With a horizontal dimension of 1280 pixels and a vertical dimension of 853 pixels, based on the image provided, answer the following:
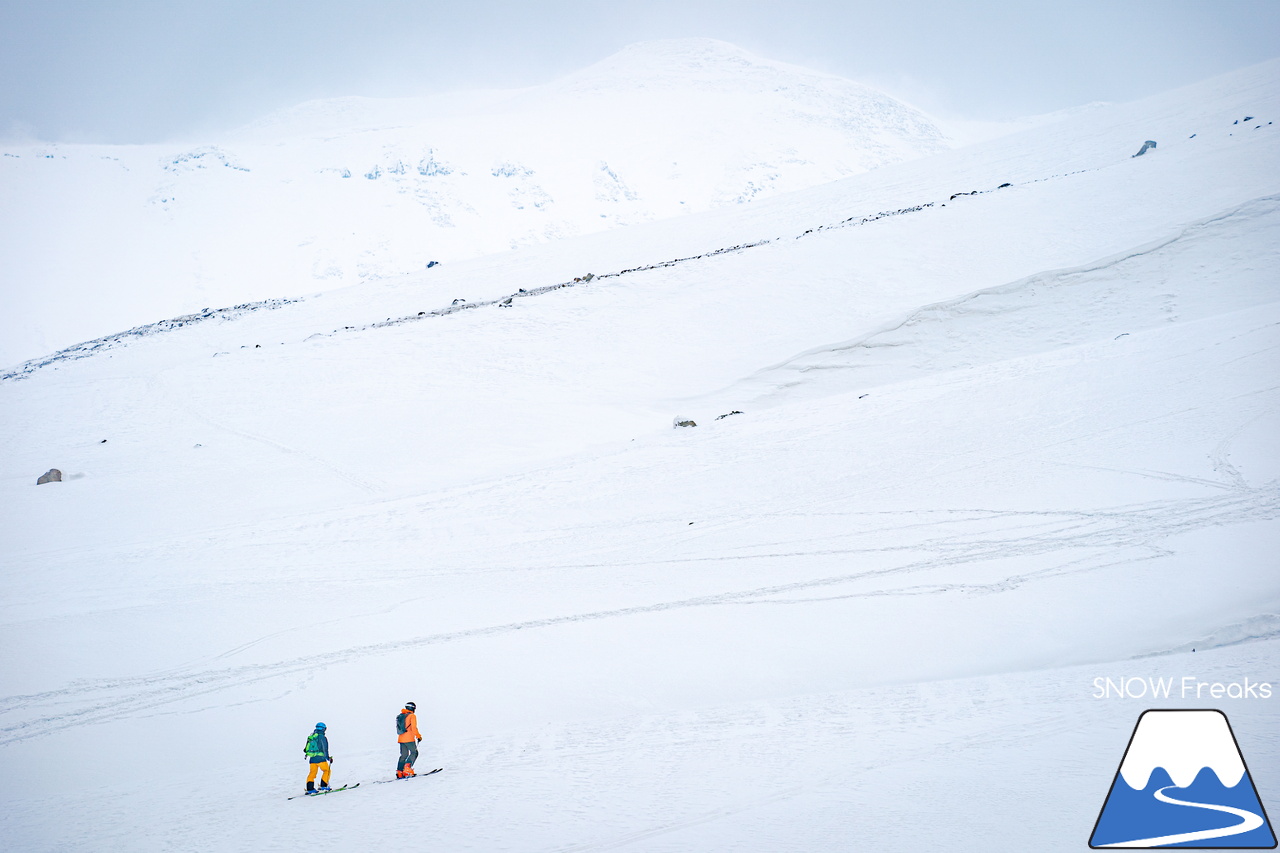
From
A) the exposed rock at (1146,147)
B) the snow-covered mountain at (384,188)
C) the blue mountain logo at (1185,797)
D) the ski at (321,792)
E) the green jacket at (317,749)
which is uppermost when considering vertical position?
the snow-covered mountain at (384,188)

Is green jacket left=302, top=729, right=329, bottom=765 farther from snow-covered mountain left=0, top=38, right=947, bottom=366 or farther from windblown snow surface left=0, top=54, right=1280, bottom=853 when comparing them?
snow-covered mountain left=0, top=38, right=947, bottom=366

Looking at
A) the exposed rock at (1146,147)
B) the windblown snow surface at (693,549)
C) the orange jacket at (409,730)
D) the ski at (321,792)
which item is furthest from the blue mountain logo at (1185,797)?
the exposed rock at (1146,147)

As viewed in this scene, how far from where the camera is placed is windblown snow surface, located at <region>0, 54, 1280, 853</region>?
5.81 meters

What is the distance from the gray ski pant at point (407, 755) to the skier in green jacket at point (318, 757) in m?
0.60

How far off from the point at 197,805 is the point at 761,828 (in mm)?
4650

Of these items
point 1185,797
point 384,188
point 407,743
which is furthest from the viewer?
point 384,188

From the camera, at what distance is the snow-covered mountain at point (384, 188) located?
54031 millimetres

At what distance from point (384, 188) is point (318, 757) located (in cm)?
7803

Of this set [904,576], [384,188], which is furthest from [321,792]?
[384,188]

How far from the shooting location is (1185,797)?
4.68 m

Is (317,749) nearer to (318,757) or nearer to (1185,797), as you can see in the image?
(318,757)

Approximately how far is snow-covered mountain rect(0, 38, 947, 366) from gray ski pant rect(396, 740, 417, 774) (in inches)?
1831

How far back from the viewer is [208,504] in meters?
13.1

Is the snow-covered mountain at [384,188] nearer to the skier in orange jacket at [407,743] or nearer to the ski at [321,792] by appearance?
the ski at [321,792]
